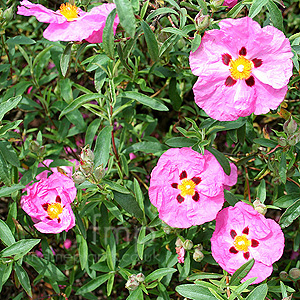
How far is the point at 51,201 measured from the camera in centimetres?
214

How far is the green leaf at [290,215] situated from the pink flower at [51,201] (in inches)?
44.1

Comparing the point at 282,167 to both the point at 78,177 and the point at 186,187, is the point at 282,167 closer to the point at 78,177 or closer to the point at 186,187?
the point at 186,187

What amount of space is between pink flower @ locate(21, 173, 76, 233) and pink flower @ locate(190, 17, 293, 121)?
824 millimetres

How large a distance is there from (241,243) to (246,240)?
0.12ft

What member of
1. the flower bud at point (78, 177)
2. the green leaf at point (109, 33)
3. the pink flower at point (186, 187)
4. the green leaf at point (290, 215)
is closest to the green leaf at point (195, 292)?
the pink flower at point (186, 187)

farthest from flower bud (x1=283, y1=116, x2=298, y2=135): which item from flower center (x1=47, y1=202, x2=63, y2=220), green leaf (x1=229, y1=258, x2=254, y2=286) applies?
flower center (x1=47, y1=202, x2=63, y2=220)

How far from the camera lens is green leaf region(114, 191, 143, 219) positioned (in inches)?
85.7

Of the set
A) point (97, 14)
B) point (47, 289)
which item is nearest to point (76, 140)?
point (47, 289)

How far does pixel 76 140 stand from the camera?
309 centimetres

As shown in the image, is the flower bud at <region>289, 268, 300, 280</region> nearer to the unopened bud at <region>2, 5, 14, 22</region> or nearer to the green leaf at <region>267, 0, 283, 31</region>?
the green leaf at <region>267, 0, 283, 31</region>

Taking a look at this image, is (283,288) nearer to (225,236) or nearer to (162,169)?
(225,236)

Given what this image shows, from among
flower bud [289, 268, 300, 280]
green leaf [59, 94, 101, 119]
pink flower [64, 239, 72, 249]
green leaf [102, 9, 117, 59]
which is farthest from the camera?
pink flower [64, 239, 72, 249]

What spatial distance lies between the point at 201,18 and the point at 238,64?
0.30 m

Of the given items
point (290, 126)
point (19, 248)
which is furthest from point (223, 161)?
point (19, 248)
